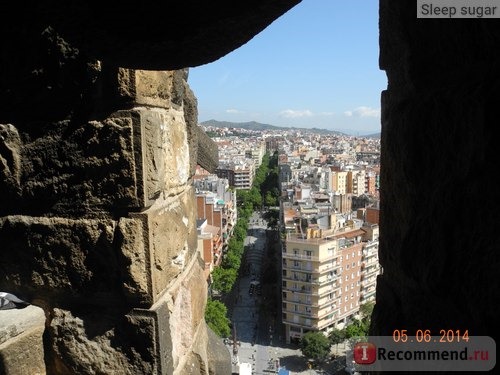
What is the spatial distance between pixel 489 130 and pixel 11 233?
4.31 feet

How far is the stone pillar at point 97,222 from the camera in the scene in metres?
1.29

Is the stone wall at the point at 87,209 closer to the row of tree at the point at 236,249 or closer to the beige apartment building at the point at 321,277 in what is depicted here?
the row of tree at the point at 236,249

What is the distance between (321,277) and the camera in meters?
21.5

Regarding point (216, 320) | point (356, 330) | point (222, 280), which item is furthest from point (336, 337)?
point (222, 280)

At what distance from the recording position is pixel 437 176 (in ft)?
2.29

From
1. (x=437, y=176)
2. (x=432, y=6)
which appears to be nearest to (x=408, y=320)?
(x=437, y=176)

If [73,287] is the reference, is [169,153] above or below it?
above

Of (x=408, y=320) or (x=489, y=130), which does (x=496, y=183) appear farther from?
(x=408, y=320)

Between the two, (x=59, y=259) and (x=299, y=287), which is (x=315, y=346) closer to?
(x=299, y=287)

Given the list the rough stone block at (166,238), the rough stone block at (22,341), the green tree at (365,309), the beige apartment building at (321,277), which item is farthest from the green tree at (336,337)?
the rough stone block at (22,341)

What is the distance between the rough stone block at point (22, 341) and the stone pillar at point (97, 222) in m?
0.03

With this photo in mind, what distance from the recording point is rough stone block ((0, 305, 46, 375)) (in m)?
Answer: 1.35

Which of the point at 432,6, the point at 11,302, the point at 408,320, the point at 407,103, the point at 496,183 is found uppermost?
the point at 432,6

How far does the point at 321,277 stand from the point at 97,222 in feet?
68.6
